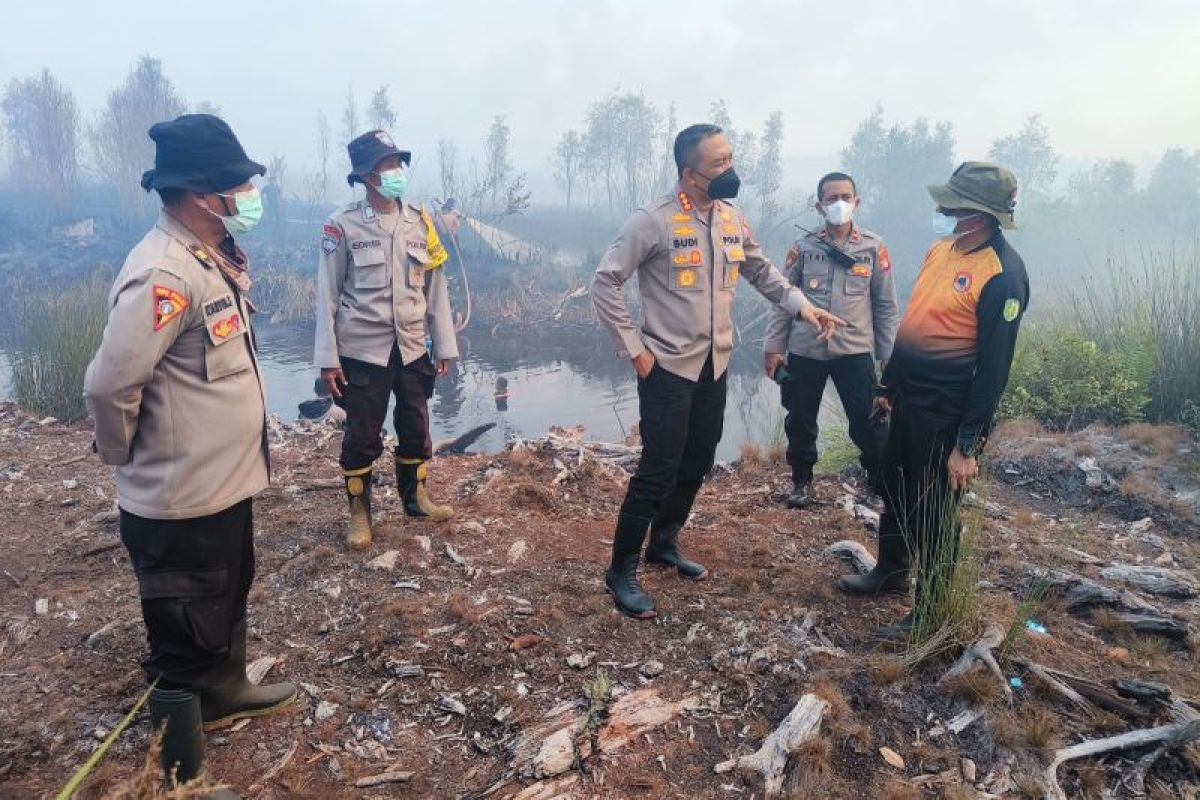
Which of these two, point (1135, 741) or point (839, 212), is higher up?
point (839, 212)

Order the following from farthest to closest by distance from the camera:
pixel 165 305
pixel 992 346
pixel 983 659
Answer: pixel 992 346, pixel 983 659, pixel 165 305

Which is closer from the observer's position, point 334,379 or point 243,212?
point 243,212

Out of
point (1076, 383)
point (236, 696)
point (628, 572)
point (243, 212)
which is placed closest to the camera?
point (243, 212)

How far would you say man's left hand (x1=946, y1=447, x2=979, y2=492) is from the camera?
2746 mm

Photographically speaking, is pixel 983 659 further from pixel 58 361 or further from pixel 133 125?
pixel 133 125

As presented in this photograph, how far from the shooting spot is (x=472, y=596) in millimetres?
3311

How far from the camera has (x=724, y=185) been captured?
2932mm

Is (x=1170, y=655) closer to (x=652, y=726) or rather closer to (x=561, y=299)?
(x=652, y=726)

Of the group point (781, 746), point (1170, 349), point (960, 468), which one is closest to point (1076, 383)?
point (1170, 349)

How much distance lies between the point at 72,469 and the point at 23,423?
1.66 metres

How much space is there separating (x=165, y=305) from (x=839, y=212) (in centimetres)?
368

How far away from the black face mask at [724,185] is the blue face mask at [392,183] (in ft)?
5.40

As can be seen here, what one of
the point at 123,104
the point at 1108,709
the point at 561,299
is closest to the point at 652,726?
the point at 1108,709

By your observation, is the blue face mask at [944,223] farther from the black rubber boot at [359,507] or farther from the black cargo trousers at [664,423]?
the black rubber boot at [359,507]
